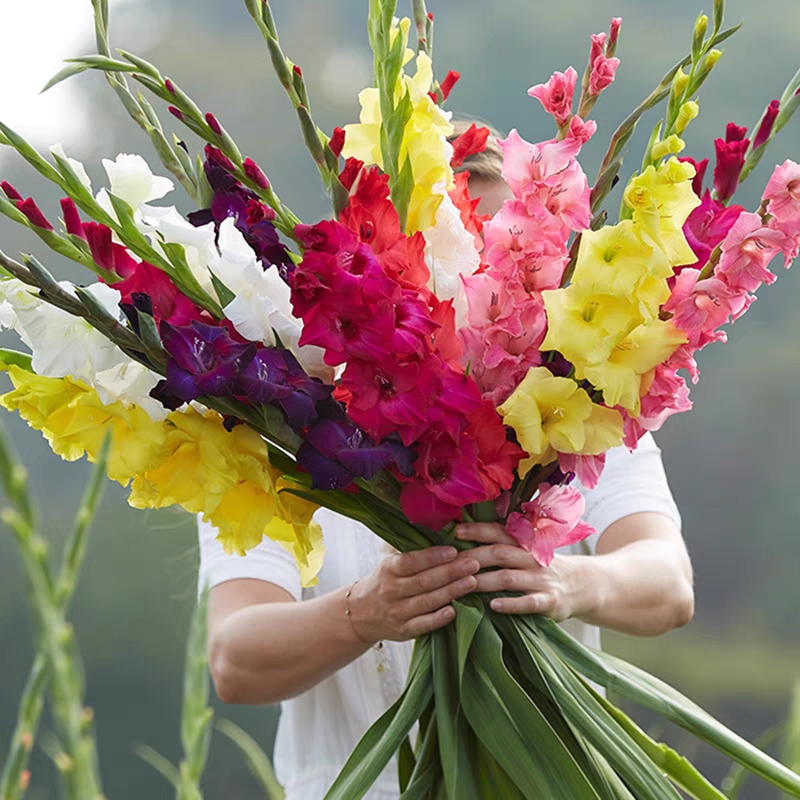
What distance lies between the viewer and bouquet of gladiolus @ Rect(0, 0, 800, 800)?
1.51 ft

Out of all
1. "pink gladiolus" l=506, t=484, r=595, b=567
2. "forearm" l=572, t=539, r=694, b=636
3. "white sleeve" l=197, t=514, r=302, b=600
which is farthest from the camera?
"white sleeve" l=197, t=514, r=302, b=600

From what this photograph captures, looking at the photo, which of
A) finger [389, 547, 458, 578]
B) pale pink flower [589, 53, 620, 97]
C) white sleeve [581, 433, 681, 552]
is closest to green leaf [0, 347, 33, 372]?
finger [389, 547, 458, 578]

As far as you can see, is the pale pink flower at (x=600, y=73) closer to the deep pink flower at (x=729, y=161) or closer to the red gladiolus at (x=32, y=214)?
the deep pink flower at (x=729, y=161)

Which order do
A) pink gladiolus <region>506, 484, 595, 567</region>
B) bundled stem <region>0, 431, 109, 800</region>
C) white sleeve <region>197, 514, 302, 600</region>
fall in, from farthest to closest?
white sleeve <region>197, 514, 302, 600</region> → pink gladiolus <region>506, 484, 595, 567</region> → bundled stem <region>0, 431, 109, 800</region>

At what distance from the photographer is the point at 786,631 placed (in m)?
4.00

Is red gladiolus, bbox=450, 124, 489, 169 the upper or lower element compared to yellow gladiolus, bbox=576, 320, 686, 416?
upper

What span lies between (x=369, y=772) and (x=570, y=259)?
0.27m

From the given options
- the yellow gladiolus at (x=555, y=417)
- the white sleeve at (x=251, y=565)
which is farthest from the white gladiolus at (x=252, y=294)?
the white sleeve at (x=251, y=565)

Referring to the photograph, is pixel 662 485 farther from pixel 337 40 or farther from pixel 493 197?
pixel 337 40

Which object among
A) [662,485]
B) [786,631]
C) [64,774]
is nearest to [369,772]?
[64,774]

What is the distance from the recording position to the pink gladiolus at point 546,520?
1.80 feet

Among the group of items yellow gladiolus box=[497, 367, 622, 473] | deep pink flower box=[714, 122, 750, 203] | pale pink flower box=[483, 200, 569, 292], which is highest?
deep pink flower box=[714, 122, 750, 203]

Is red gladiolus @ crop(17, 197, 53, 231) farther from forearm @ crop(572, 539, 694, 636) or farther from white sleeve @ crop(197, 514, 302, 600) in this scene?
white sleeve @ crop(197, 514, 302, 600)

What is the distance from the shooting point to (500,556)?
1.80 ft
